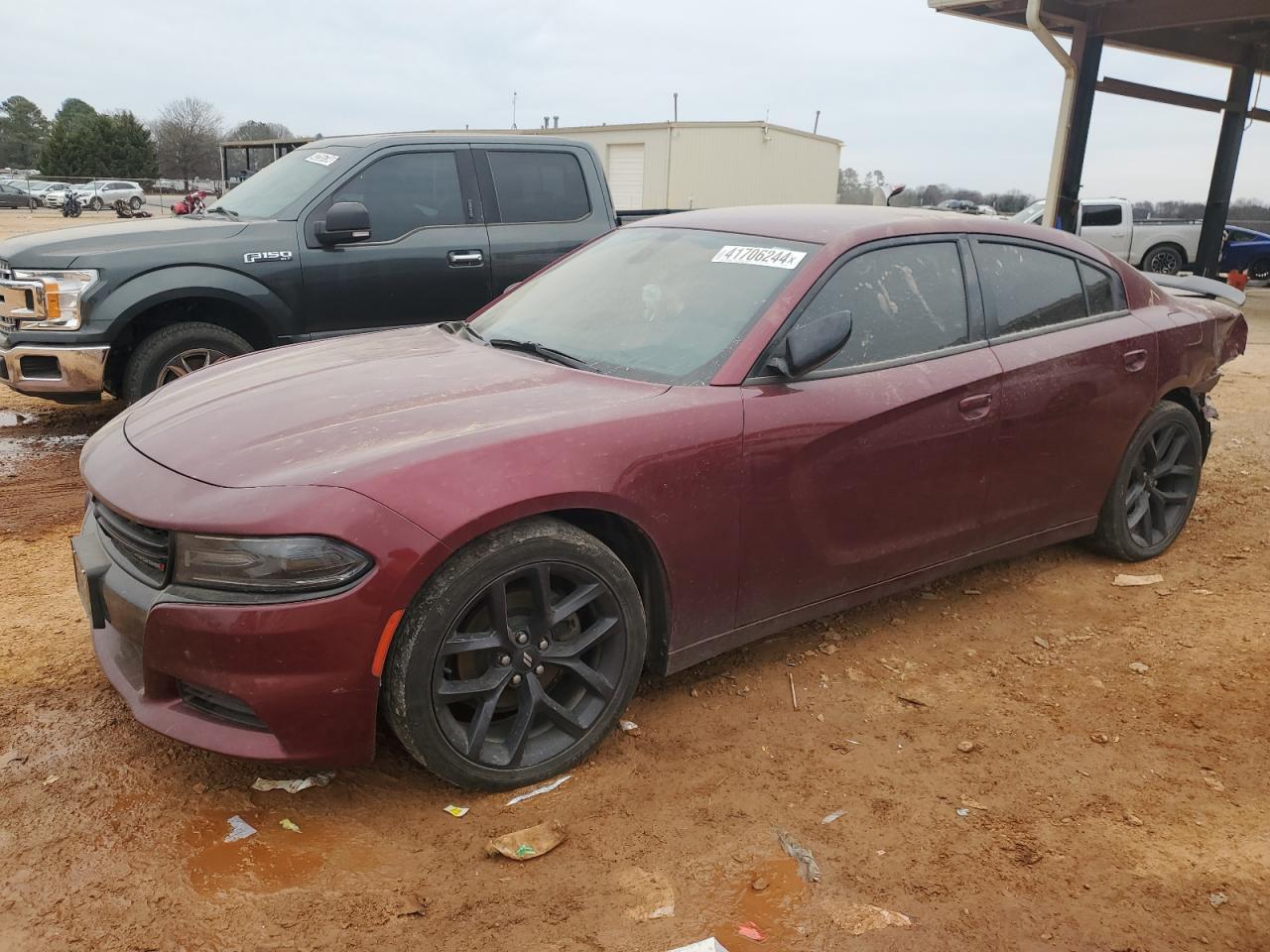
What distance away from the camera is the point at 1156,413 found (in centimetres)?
450

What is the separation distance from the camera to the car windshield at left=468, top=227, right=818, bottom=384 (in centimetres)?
326

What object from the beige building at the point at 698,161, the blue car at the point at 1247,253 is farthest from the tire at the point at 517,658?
the beige building at the point at 698,161

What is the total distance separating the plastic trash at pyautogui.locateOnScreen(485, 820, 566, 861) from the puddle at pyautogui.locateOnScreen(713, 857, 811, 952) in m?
0.46

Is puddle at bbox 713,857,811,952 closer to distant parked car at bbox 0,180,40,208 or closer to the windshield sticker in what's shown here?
the windshield sticker

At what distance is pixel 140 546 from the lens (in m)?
2.60

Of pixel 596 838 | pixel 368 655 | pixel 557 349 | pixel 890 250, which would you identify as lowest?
pixel 596 838

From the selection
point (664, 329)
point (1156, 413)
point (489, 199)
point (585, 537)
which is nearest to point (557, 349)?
point (664, 329)

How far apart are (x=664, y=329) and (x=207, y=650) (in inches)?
69.8

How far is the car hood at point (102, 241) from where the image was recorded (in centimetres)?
570

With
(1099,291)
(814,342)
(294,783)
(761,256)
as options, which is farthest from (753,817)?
(1099,291)

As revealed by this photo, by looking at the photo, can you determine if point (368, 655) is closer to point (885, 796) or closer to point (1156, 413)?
point (885, 796)

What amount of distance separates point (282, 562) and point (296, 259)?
4.21 meters

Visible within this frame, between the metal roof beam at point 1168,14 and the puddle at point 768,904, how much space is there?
12311 mm

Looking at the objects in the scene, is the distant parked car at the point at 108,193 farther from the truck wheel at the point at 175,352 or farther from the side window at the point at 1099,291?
the side window at the point at 1099,291
